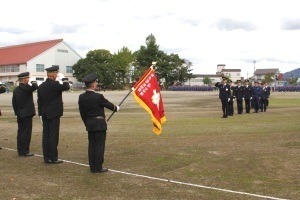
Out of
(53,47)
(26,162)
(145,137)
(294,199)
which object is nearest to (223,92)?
(145,137)

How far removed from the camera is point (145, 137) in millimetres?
11445

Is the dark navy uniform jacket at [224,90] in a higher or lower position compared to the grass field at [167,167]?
higher

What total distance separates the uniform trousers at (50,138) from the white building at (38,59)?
7385 centimetres

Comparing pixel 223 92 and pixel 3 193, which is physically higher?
pixel 223 92

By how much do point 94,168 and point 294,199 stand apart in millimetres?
3486

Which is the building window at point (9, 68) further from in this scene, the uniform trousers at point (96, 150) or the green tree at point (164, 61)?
the uniform trousers at point (96, 150)

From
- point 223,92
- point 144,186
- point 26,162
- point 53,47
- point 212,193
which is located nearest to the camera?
point 212,193

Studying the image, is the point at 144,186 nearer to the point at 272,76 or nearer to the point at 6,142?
the point at 6,142

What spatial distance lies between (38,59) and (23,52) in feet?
22.1

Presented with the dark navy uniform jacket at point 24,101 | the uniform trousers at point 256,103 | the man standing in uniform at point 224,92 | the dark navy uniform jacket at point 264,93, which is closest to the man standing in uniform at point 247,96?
the uniform trousers at point 256,103

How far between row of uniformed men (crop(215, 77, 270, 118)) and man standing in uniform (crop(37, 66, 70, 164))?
10.6m

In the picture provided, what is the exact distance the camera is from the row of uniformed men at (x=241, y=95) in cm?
1788

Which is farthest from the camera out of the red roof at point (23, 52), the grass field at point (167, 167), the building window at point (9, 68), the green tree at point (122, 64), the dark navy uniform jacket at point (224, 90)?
Answer: the green tree at point (122, 64)

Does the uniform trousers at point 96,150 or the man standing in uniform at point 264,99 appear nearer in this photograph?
the uniform trousers at point 96,150
